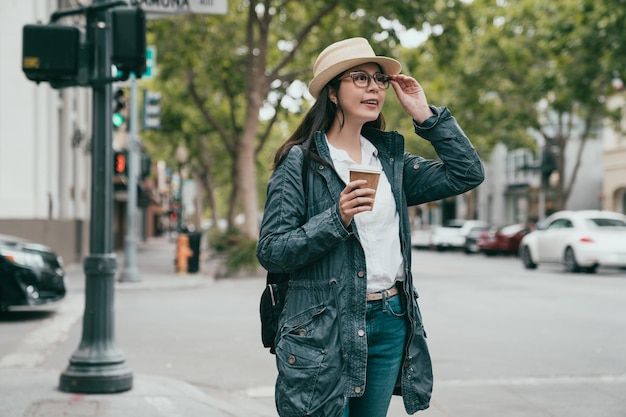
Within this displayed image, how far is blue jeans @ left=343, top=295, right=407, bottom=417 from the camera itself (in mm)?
2973

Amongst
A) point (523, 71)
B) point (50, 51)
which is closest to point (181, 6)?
point (50, 51)

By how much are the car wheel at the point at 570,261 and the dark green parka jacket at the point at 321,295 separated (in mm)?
18994

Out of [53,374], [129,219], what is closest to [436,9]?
[129,219]

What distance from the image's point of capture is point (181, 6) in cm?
894

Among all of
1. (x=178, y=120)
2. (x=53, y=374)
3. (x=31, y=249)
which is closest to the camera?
(x=53, y=374)

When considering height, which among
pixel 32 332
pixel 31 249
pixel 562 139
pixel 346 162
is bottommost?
pixel 32 332

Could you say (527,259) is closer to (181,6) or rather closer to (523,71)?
(523,71)

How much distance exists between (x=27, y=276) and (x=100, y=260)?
4.97m

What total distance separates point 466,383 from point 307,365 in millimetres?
4628

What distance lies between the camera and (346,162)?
3.09 meters

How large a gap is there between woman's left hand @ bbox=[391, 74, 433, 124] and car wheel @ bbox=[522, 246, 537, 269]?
20883mm

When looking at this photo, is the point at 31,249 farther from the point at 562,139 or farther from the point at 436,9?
the point at 562,139

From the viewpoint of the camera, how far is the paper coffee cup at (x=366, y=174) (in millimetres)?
2709

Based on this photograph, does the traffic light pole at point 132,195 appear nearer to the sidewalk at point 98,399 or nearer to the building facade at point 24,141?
the building facade at point 24,141
